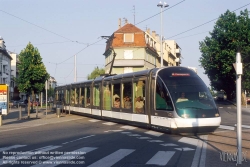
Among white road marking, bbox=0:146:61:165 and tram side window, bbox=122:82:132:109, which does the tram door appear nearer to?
tram side window, bbox=122:82:132:109

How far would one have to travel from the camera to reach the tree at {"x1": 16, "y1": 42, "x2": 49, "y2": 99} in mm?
37781

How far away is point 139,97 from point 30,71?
20.6 meters

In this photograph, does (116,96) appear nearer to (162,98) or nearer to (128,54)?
(162,98)

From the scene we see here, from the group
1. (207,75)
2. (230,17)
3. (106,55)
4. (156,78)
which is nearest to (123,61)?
(106,55)

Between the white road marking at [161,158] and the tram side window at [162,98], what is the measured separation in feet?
16.0

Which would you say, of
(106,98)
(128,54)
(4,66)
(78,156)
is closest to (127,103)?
(106,98)

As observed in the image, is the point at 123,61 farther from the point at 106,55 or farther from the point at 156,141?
the point at 156,141

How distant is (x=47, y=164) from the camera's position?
979cm

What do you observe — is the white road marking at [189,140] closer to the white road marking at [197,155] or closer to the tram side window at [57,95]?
the white road marking at [197,155]

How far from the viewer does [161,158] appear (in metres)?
10.7

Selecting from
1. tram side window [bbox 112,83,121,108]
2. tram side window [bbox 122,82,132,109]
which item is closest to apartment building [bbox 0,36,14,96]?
tram side window [bbox 112,83,121,108]

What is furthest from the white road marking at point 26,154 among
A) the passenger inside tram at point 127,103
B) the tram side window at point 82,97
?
the tram side window at point 82,97

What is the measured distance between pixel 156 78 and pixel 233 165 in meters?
8.56

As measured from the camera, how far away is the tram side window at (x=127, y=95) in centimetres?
2102
